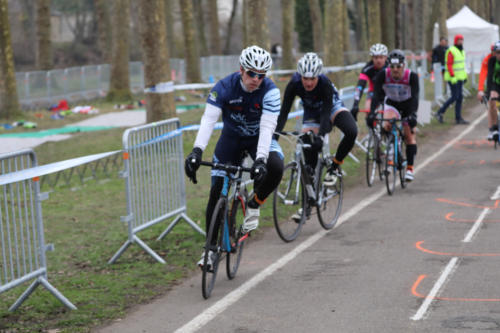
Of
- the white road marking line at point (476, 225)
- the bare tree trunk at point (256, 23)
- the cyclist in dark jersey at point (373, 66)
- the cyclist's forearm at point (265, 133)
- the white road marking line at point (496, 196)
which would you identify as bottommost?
the white road marking line at point (476, 225)

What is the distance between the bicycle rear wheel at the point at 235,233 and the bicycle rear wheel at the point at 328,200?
75.7 inches

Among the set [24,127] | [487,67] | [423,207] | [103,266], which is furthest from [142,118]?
[103,266]

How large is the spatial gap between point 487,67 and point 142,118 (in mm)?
12957

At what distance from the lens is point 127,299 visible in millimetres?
7410

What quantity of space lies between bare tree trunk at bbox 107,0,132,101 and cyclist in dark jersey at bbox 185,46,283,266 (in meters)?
22.3

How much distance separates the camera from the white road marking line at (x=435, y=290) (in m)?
6.51

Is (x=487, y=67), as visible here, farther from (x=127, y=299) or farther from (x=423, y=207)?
(x=127, y=299)

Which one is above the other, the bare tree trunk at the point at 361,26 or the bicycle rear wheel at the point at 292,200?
the bare tree trunk at the point at 361,26

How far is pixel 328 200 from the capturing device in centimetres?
1032

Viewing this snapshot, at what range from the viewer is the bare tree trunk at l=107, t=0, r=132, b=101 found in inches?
1159

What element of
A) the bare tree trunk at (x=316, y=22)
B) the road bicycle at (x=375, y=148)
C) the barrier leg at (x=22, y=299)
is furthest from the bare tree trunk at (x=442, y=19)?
the barrier leg at (x=22, y=299)

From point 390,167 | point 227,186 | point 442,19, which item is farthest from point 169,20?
point 227,186

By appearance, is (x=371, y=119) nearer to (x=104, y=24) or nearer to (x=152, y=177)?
(x=152, y=177)

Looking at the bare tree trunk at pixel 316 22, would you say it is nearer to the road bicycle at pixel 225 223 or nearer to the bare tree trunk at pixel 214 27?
the bare tree trunk at pixel 214 27
